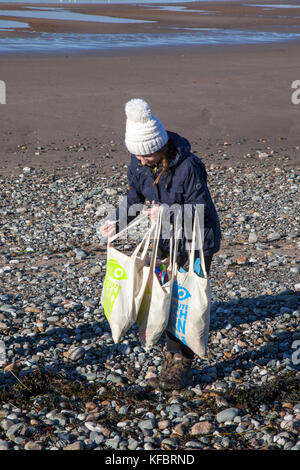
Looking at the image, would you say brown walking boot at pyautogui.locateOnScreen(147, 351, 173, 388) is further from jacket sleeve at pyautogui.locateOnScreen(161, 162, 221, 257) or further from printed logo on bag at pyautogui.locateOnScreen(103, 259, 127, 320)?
jacket sleeve at pyautogui.locateOnScreen(161, 162, 221, 257)

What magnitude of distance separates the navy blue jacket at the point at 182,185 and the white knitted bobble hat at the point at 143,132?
0.20 meters

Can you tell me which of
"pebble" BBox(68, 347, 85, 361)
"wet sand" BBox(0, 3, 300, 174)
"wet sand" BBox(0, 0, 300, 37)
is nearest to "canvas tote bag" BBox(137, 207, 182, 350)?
"pebble" BBox(68, 347, 85, 361)

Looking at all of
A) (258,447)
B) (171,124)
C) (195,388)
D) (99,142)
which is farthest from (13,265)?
(171,124)

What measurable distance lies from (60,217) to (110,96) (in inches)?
395

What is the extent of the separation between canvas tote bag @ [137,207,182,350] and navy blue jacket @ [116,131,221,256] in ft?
0.63

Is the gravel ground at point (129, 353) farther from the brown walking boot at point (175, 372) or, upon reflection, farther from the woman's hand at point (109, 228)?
the woman's hand at point (109, 228)

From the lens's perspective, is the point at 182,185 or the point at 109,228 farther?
the point at 109,228

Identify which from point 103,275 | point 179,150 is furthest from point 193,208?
point 103,275

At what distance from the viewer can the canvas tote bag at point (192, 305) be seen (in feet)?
14.6

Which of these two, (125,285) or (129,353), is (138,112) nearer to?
(125,285)

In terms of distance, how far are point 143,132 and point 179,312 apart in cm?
141

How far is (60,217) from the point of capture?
10.1 metres

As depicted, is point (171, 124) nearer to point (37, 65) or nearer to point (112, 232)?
point (37, 65)

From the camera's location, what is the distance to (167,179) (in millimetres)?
4566
